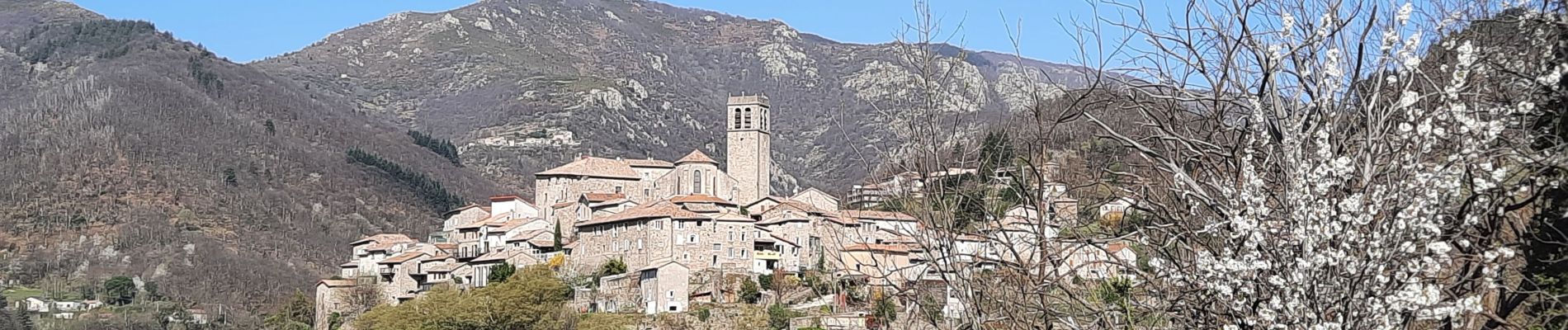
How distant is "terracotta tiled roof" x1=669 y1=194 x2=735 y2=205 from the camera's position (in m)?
58.2

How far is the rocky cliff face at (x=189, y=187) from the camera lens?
117 meters

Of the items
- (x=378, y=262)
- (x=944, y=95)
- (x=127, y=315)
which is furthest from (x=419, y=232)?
(x=944, y=95)

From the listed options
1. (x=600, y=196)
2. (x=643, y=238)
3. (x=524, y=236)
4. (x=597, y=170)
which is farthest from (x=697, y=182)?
(x=643, y=238)

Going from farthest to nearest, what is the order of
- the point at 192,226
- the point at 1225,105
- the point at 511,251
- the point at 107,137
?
the point at 107,137
the point at 192,226
the point at 511,251
the point at 1225,105

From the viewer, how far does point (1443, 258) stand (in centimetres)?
680

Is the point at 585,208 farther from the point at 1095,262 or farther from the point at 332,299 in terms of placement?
the point at 1095,262

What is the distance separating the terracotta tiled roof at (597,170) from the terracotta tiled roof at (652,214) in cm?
1012

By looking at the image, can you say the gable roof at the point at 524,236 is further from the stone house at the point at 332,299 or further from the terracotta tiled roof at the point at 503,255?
the stone house at the point at 332,299

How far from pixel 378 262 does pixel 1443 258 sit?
6548 cm

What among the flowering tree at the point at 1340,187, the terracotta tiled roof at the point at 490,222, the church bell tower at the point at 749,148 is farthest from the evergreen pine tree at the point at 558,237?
the flowering tree at the point at 1340,187

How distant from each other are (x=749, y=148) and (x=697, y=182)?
6.34m

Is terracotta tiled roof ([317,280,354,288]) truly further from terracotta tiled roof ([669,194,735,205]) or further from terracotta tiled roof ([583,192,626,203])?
terracotta tiled roof ([669,194,735,205])

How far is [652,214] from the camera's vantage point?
53125 millimetres

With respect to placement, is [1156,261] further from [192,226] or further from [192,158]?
[192,158]
